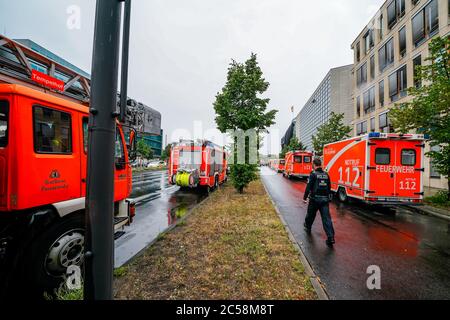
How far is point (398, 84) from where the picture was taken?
727 inches

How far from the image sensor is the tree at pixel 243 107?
10.0m

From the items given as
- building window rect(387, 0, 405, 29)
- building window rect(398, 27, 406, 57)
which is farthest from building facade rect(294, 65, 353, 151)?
building window rect(398, 27, 406, 57)

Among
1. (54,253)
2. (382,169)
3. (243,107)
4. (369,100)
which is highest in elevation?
(369,100)

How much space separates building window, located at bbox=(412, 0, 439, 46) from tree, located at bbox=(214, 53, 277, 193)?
1651cm

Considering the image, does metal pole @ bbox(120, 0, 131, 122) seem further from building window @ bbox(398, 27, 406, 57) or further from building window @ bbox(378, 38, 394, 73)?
building window @ bbox(378, 38, 394, 73)

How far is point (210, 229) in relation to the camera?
4.98 meters

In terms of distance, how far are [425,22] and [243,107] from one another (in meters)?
19.0

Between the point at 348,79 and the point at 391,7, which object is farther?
the point at 348,79

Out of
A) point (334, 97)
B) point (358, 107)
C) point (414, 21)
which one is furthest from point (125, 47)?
point (334, 97)

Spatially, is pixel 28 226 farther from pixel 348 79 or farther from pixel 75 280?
pixel 348 79

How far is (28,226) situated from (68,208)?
0.49m

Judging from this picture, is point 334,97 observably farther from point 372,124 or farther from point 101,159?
point 101,159

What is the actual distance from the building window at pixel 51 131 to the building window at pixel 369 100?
2857 cm
